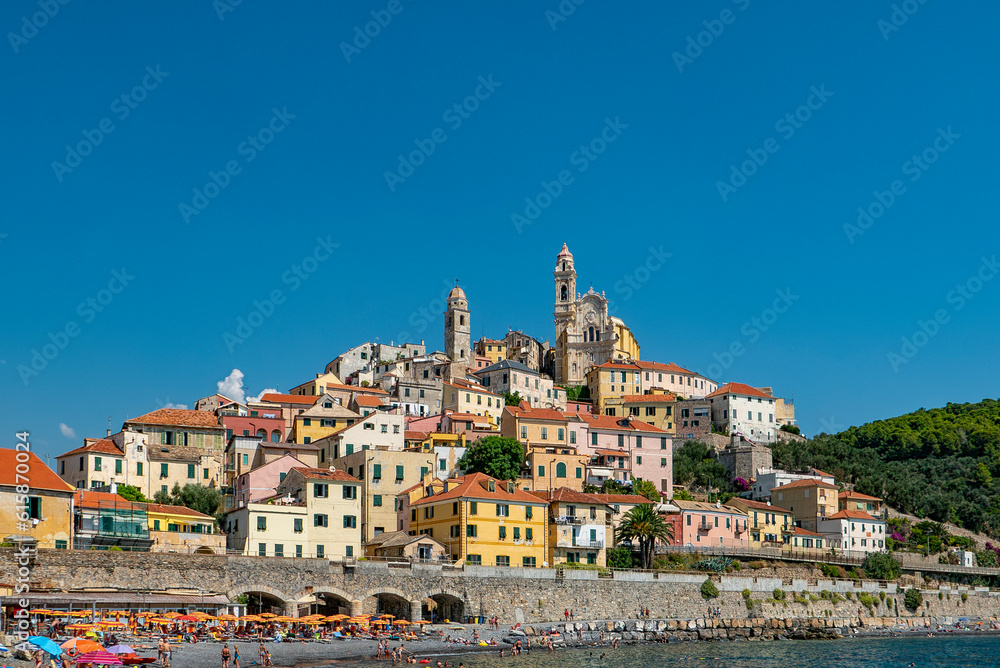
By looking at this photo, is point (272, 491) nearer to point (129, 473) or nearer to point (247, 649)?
point (129, 473)

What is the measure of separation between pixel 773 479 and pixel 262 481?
160 ft

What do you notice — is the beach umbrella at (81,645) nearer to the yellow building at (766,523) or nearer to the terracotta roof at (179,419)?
the terracotta roof at (179,419)

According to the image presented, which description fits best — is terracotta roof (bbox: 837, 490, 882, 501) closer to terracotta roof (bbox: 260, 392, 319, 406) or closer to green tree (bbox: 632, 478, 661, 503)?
green tree (bbox: 632, 478, 661, 503)

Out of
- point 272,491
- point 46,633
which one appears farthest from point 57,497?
point 272,491

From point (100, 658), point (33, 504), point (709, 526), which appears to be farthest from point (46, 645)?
point (709, 526)

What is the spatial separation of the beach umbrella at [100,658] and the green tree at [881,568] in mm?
59077

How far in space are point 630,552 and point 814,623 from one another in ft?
41.4

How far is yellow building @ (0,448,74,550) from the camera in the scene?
170 ft

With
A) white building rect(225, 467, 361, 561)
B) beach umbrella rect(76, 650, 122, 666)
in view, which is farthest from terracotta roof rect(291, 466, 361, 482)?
beach umbrella rect(76, 650, 122, 666)

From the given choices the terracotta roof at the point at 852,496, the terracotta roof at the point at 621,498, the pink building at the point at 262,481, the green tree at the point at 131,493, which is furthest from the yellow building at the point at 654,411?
the green tree at the point at 131,493

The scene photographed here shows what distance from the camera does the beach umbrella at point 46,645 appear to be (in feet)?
126

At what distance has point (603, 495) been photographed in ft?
253

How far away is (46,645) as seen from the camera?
3850 cm

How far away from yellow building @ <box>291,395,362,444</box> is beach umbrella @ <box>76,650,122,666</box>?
49.3m
